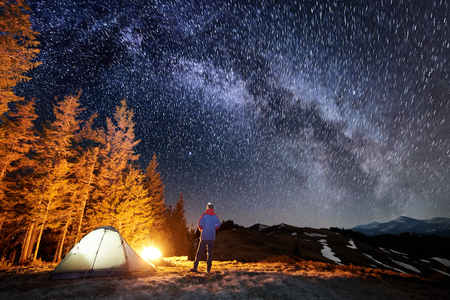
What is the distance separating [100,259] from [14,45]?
12.1 metres

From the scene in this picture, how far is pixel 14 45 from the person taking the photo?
1081cm

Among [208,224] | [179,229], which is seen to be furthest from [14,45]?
[179,229]

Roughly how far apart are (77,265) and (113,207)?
44.7ft

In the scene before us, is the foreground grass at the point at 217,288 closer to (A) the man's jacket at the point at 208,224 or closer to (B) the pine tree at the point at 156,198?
(A) the man's jacket at the point at 208,224

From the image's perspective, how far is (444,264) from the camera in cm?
6506

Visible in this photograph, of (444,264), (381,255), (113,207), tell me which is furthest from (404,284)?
(444,264)

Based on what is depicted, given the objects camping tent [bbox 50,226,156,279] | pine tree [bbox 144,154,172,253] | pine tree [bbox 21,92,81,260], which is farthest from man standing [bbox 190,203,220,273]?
pine tree [bbox 144,154,172,253]

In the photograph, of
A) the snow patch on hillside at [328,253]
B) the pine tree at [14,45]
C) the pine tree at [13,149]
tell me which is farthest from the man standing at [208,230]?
the snow patch on hillside at [328,253]

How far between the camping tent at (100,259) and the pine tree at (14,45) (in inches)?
403

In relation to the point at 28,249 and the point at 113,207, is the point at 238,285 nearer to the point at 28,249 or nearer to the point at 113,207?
the point at 113,207

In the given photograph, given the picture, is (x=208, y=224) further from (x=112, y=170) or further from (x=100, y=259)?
(x=112, y=170)

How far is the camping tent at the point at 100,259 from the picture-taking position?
775cm

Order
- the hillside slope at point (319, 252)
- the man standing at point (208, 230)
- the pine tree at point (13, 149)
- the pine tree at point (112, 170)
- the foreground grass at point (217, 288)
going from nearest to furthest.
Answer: the foreground grass at point (217, 288) < the man standing at point (208, 230) < the pine tree at point (13, 149) < the pine tree at point (112, 170) < the hillside slope at point (319, 252)

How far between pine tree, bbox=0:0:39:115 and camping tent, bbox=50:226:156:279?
1024cm
